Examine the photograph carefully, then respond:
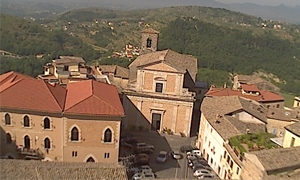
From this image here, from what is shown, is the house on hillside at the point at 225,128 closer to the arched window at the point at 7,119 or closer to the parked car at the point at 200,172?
the parked car at the point at 200,172

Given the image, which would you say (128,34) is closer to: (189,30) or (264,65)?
(189,30)

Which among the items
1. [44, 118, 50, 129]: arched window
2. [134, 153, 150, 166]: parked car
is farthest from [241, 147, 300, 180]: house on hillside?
[44, 118, 50, 129]: arched window

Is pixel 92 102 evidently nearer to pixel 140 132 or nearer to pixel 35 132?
pixel 35 132

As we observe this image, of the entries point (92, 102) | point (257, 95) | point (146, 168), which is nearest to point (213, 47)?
point (257, 95)

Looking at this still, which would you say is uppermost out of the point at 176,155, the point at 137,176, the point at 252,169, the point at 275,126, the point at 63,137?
the point at 252,169

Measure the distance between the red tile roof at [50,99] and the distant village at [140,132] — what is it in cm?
7

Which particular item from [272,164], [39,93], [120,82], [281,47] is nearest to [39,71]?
[120,82]

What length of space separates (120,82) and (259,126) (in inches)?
751

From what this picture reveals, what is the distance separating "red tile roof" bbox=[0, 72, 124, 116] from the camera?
71.5ft

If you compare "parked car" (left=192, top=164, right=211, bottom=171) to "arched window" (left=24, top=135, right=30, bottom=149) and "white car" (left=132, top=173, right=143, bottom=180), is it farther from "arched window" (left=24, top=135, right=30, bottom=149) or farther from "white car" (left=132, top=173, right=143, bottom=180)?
"arched window" (left=24, top=135, right=30, bottom=149)

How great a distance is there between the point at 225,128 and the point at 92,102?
10.6m

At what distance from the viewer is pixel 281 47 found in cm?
11019

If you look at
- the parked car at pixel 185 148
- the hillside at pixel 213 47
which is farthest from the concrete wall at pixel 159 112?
the hillside at pixel 213 47

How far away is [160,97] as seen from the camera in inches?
1283
